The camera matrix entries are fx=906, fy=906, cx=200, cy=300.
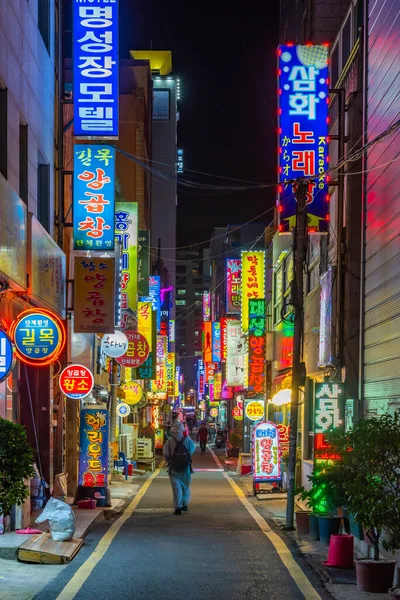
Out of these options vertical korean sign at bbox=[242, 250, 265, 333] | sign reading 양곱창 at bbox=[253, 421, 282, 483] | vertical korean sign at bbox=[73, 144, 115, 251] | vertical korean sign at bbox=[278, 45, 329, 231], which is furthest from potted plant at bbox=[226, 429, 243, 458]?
vertical korean sign at bbox=[278, 45, 329, 231]

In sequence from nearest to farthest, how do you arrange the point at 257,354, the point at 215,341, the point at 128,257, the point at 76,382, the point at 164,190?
the point at 76,382, the point at 128,257, the point at 257,354, the point at 215,341, the point at 164,190

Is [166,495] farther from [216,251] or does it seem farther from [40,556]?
[216,251]

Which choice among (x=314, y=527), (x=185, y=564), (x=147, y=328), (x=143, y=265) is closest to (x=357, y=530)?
(x=314, y=527)

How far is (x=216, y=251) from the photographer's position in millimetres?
121312

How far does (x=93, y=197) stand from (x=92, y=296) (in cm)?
241

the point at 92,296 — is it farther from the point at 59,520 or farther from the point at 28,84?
the point at 59,520

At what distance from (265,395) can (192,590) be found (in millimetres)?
26164

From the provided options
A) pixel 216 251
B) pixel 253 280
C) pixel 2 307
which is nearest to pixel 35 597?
pixel 2 307

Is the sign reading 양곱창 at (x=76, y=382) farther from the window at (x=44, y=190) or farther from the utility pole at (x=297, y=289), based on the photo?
the utility pole at (x=297, y=289)

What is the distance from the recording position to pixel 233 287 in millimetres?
52625

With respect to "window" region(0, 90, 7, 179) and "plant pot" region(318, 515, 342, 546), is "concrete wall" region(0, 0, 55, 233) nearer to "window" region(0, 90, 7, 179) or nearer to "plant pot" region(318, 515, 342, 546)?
"window" region(0, 90, 7, 179)

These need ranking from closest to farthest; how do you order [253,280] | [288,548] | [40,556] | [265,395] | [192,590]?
[192,590] < [40,556] < [288,548] < [265,395] < [253,280]

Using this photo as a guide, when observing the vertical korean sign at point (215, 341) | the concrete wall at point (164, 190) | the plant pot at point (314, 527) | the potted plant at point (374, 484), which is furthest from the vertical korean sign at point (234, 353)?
the concrete wall at point (164, 190)

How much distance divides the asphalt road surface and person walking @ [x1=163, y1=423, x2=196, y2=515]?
35 centimetres
